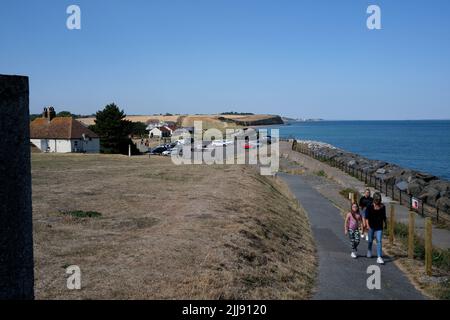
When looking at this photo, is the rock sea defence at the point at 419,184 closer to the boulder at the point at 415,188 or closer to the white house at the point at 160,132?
the boulder at the point at 415,188

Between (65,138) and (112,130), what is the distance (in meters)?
5.43

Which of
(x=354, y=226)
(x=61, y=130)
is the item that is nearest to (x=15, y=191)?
(x=354, y=226)

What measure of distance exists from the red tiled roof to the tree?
4.83ft

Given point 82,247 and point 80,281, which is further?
point 82,247

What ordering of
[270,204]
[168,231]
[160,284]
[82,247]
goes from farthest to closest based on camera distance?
1. [270,204]
2. [168,231]
3. [82,247]
4. [160,284]

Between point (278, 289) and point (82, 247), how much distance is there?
4170 millimetres

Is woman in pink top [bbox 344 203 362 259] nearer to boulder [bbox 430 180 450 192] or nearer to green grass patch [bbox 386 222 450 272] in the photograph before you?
green grass patch [bbox 386 222 450 272]

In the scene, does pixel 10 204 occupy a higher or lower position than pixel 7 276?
higher

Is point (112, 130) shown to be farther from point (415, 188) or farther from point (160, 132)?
point (160, 132)

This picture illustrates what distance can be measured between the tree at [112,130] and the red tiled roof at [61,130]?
147 centimetres

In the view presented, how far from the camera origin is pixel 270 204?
1784cm
